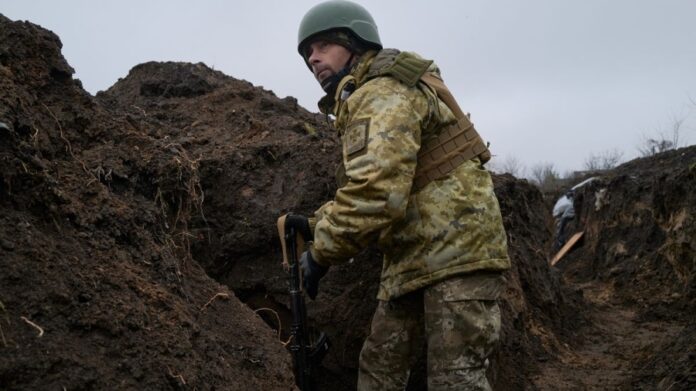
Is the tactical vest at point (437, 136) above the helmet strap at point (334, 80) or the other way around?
the other way around

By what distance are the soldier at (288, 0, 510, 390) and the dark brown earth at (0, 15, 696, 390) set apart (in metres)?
0.64

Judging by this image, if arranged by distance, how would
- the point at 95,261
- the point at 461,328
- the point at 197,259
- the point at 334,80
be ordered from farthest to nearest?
the point at 197,259 < the point at 334,80 < the point at 461,328 < the point at 95,261

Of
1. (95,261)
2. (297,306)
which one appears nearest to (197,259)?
(297,306)

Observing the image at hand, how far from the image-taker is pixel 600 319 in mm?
7434

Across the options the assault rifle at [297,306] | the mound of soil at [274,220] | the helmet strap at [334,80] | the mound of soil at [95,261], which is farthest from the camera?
the mound of soil at [274,220]

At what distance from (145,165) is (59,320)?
4.79 ft

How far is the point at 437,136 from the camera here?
9.10 feet

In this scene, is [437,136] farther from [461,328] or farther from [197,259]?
[197,259]

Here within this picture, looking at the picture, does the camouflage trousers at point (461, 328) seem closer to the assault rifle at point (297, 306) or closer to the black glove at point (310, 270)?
the black glove at point (310, 270)

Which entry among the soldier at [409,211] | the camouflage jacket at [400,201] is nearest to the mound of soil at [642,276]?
the soldier at [409,211]

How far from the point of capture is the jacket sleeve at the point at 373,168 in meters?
2.43

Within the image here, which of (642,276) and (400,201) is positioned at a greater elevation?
(642,276)

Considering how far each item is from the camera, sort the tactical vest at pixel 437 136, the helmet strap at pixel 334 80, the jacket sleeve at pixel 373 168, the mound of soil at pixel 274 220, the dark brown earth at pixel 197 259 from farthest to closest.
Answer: the mound of soil at pixel 274 220 < the helmet strap at pixel 334 80 < the tactical vest at pixel 437 136 < the jacket sleeve at pixel 373 168 < the dark brown earth at pixel 197 259

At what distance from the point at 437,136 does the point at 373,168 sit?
497 millimetres
